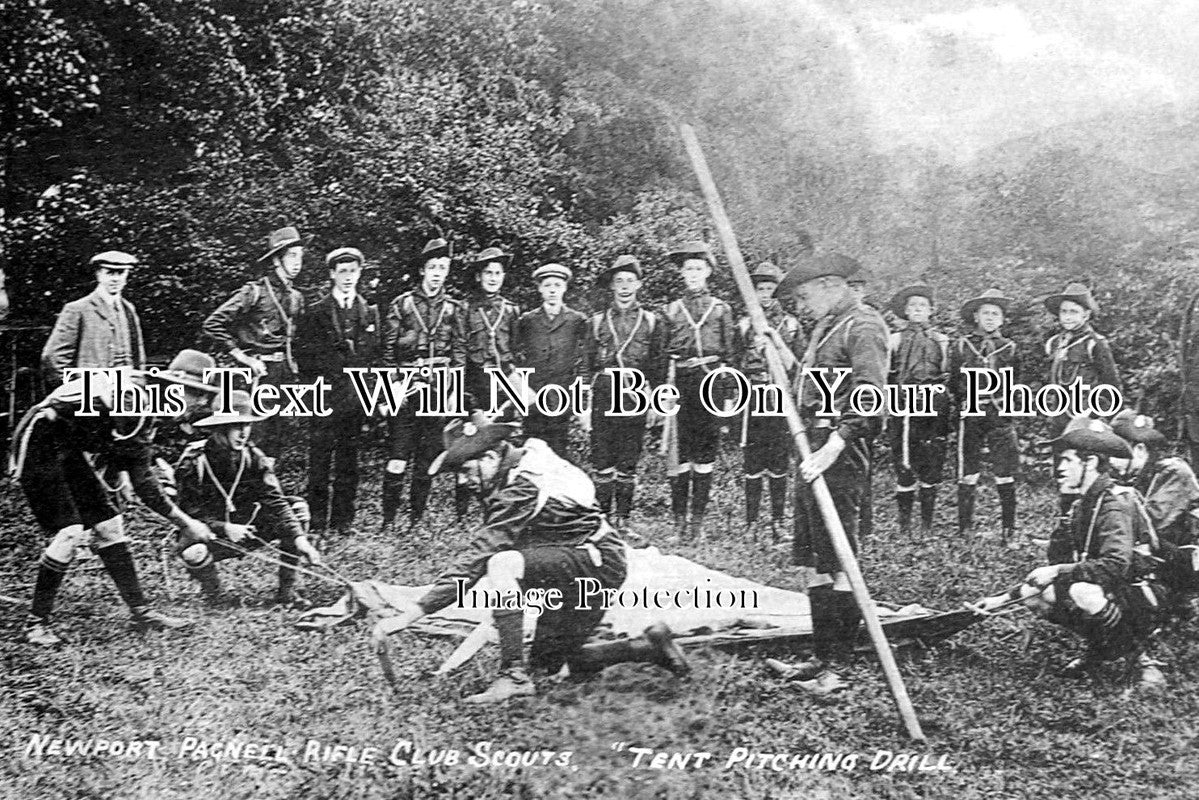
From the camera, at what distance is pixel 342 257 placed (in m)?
5.22

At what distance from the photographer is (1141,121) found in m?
5.14

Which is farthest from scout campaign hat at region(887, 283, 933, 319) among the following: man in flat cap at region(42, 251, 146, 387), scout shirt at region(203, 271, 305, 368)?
man in flat cap at region(42, 251, 146, 387)

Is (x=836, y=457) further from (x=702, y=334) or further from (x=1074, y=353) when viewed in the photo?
(x=1074, y=353)

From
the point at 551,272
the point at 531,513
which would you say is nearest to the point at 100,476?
the point at 531,513

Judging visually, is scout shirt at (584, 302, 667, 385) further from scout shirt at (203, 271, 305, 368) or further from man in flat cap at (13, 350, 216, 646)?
man in flat cap at (13, 350, 216, 646)

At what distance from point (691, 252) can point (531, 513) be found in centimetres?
159

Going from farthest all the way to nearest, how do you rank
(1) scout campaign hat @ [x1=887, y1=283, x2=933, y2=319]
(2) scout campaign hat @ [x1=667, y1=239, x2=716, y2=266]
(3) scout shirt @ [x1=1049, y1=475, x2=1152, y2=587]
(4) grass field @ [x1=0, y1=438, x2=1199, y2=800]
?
(2) scout campaign hat @ [x1=667, y1=239, x2=716, y2=266], (1) scout campaign hat @ [x1=887, y1=283, x2=933, y2=319], (3) scout shirt @ [x1=1049, y1=475, x2=1152, y2=587], (4) grass field @ [x1=0, y1=438, x2=1199, y2=800]

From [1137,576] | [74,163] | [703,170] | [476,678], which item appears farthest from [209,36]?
[1137,576]

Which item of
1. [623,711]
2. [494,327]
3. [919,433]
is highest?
[494,327]

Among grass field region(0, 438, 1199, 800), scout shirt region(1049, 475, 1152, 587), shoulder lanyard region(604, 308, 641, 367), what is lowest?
grass field region(0, 438, 1199, 800)

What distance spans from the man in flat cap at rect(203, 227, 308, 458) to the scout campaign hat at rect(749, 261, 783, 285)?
237 centimetres

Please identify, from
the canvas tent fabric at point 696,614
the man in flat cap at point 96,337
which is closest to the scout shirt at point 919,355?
the canvas tent fabric at point 696,614

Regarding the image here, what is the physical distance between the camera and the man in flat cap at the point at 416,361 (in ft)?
16.9

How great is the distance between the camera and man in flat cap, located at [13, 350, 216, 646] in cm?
519
